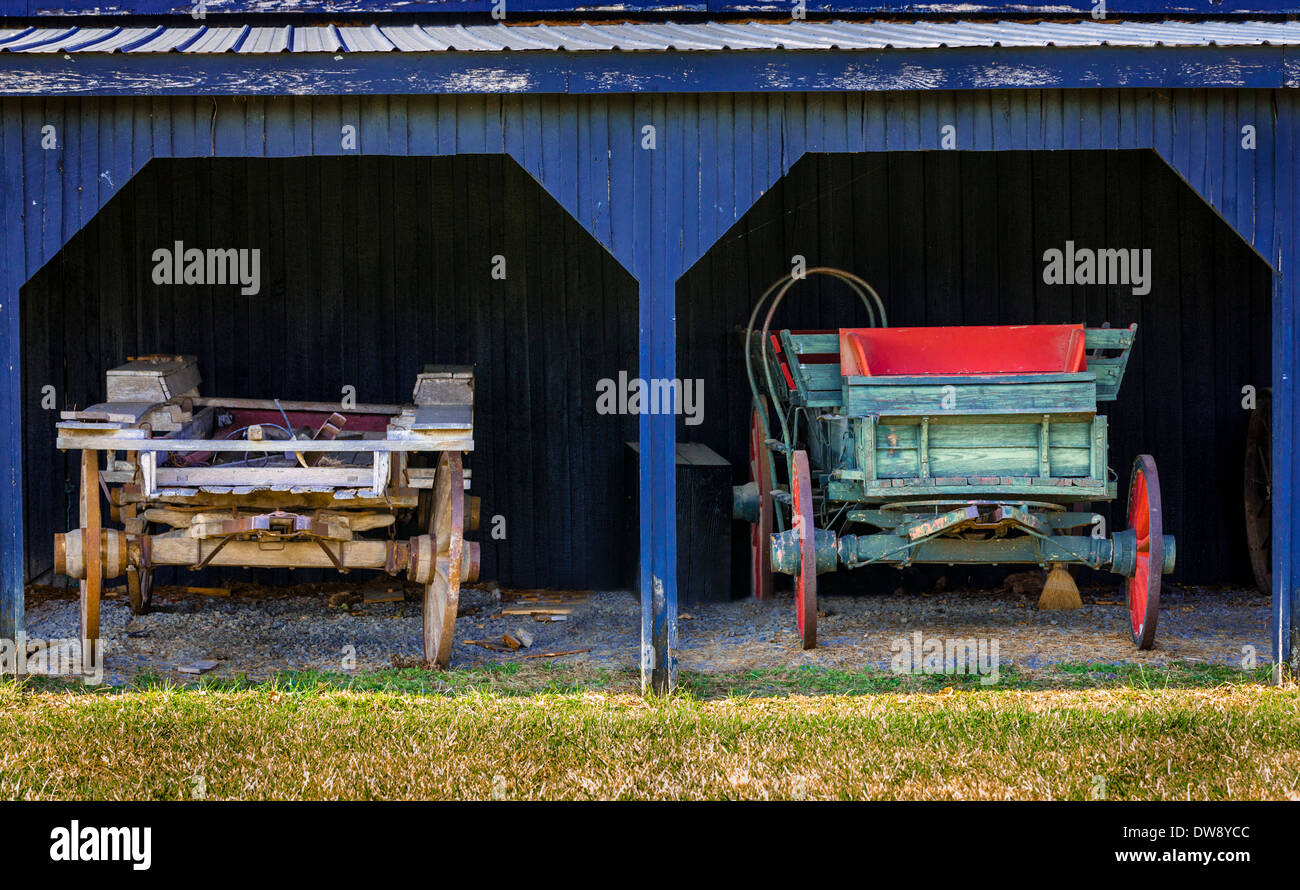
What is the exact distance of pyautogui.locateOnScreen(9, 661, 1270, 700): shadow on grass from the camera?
7508mm

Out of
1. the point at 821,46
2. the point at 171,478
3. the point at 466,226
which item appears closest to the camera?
the point at 821,46

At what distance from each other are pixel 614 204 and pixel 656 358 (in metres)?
0.81

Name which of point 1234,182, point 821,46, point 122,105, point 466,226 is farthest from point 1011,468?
point 122,105

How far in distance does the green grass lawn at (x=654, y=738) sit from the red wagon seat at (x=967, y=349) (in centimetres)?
196

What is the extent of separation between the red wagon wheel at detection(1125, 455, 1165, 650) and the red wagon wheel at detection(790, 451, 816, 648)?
1.88 meters

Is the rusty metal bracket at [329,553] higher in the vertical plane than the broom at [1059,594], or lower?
higher

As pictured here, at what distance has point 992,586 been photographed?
1034cm

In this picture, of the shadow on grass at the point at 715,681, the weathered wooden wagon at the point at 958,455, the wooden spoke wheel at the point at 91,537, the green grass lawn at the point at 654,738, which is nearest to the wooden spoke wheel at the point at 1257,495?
the weathered wooden wagon at the point at 958,455

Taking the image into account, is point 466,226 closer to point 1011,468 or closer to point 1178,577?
point 1011,468

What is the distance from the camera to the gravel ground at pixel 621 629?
27.2ft

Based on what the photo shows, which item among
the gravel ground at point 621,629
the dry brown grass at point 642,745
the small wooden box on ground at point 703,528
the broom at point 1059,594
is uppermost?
the small wooden box on ground at point 703,528

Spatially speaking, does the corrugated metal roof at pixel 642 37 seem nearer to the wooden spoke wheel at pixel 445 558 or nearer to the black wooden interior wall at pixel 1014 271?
the black wooden interior wall at pixel 1014 271

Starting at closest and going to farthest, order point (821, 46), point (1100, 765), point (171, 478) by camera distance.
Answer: point (1100, 765) → point (821, 46) → point (171, 478)

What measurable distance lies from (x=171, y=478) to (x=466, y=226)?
338 cm
